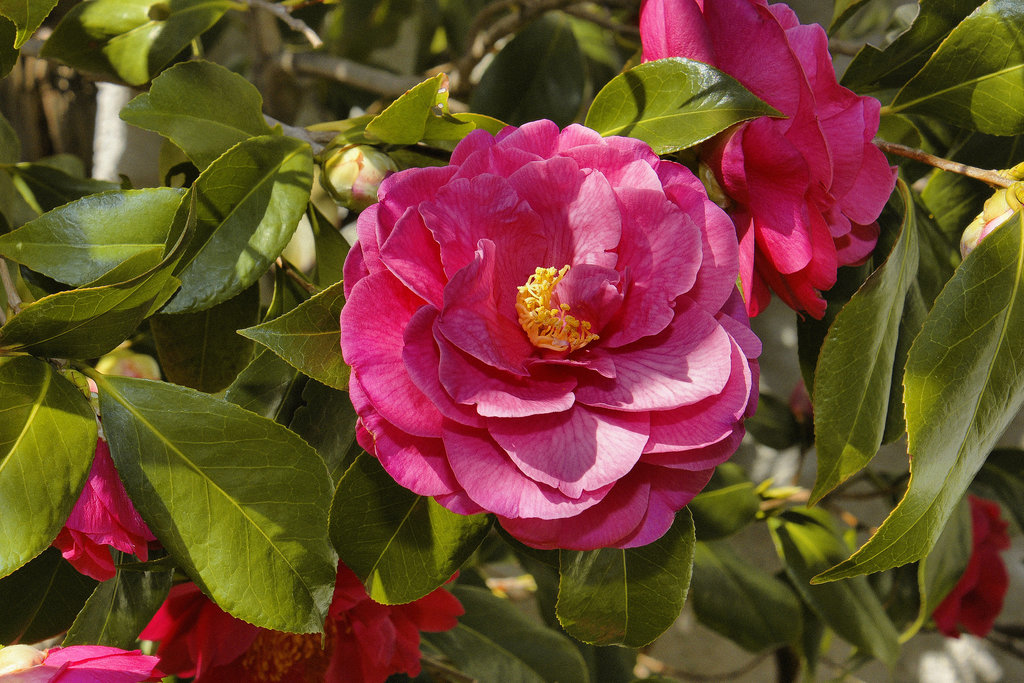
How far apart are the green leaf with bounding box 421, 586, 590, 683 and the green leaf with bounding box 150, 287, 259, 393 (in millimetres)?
334

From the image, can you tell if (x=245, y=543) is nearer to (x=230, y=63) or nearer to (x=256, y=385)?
(x=256, y=385)

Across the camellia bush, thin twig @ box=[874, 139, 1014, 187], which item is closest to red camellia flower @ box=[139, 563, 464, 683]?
the camellia bush

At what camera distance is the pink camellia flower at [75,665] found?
1.11 feet

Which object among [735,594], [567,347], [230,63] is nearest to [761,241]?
[567,347]

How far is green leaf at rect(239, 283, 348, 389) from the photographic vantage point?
14.2 inches

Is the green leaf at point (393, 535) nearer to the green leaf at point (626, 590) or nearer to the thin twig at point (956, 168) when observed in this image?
the green leaf at point (626, 590)

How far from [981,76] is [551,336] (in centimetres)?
34

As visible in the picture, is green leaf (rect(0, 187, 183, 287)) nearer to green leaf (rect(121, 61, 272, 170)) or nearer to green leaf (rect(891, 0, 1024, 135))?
green leaf (rect(121, 61, 272, 170))

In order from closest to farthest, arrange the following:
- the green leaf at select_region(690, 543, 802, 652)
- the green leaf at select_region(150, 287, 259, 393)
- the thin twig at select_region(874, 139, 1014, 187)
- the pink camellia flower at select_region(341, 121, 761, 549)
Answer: the pink camellia flower at select_region(341, 121, 761, 549) → the thin twig at select_region(874, 139, 1014, 187) → the green leaf at select_region(150, 287, 259, 393) → the green leaf at select_region(690, 543, 802, 652)

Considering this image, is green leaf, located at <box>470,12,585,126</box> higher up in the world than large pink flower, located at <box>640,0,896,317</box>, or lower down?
lower down

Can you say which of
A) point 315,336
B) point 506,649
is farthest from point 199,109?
point 506,649

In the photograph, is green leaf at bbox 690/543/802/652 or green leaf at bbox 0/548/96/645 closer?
green leaf at bbox 0/548/96/645

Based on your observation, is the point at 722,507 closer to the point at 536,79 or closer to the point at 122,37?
the point at 536,79

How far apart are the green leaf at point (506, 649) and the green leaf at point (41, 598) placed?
0.31 metres
